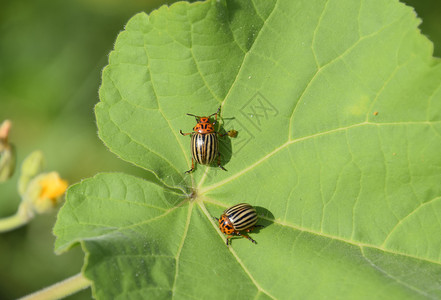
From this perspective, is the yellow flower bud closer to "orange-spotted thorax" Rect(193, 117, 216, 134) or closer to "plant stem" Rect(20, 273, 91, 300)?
"plant stem" Rect(20, 273, 91, 300)

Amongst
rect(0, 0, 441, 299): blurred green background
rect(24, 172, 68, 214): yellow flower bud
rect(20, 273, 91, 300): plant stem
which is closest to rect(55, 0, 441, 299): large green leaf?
rect(20, 273, 91, 300): plant stem

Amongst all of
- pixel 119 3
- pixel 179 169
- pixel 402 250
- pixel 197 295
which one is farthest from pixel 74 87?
pixel 402 250

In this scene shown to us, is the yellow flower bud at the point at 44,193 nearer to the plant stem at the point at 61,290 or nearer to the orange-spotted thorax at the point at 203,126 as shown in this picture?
the plant stem at the point at 61,290

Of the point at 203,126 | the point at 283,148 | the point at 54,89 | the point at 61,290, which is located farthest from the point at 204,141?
the point at 54,89

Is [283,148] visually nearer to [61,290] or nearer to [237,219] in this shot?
[237,219]

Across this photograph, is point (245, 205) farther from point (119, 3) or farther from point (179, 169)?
point (119, 3)

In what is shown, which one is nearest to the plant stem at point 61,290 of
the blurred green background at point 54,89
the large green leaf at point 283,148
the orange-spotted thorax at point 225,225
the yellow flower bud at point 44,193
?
the large green leaf at point 283,148
